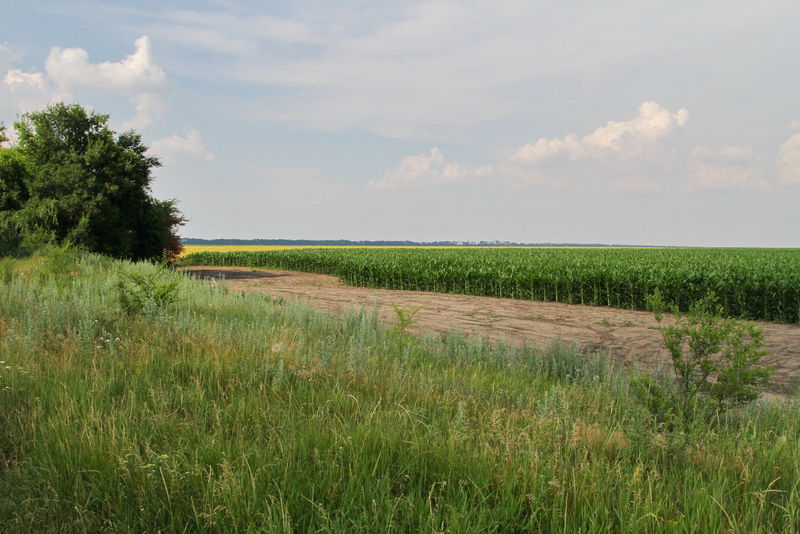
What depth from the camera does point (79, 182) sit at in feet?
93.8

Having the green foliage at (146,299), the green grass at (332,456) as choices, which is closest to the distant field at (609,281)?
the green grass at (332,456)

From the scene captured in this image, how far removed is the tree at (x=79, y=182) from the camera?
28.3 metres

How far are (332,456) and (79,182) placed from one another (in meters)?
30.8

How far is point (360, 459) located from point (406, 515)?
526 mm

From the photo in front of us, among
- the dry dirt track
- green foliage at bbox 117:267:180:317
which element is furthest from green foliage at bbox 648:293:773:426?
green foliage at bbox 117:267:180:317

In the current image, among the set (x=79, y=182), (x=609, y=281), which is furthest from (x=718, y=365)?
(x=79, y=182)

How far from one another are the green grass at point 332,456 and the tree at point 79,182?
85.5 feet

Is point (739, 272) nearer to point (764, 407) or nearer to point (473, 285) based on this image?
point (473, 285)

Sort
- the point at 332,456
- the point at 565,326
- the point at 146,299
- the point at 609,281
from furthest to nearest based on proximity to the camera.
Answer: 1. the point at 609,281
2. the point at 565,326
3. the point at 146,299
4. the point at 332,456

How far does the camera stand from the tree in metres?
28.3

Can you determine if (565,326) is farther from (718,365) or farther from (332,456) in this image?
(332,456)

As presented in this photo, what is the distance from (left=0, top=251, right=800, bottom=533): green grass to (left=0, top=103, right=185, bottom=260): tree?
2608cm

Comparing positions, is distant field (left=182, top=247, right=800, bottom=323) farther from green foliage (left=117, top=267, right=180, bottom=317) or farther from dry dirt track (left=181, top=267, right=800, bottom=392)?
green foliage (left=117, top=267, right=180, bottom=317)

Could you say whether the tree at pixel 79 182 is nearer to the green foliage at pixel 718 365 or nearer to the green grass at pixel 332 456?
the green grass at pixel 332 456
